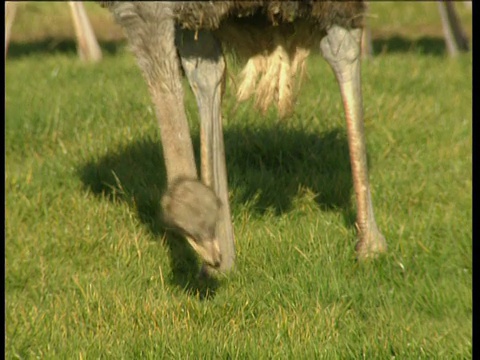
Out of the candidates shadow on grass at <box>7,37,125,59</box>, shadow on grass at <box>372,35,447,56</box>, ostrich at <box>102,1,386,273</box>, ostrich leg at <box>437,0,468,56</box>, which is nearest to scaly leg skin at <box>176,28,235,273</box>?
ostrich at <box>102,1,386,273</box>

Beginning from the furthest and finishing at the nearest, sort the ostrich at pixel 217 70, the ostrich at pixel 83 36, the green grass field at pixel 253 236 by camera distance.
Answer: the ostrich at pixel 83 36
the green grass field at pixel 253 236
the ostrich at pixel 217 70

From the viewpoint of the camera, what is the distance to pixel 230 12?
4.15m

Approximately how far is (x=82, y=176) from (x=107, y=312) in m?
1.83

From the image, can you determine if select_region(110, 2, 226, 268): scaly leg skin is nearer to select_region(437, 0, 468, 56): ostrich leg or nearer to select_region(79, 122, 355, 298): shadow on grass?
select_region(79, 122, 355, 298): shadow on grass

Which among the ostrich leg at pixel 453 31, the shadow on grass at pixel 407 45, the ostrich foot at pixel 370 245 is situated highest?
the ostrich foot at pixel 370 245

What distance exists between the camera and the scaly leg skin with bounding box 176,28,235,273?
4.33 metres

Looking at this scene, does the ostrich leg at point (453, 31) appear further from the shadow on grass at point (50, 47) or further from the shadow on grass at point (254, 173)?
the shadow on grass at point (50, 47)

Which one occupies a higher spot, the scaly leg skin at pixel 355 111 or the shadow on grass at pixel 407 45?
the scaly leg skin at pixel 355 111

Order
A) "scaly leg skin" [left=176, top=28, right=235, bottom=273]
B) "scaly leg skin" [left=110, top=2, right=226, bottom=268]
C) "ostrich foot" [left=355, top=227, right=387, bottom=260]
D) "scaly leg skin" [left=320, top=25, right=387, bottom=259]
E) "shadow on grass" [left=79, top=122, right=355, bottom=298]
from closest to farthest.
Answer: "scaly leg skin" [left=110, top=2, right=226, bottom=268], "scaly leg skin" [left=176, top=28, right=235, bottom=273], "scaly leg skin" [left=320, top=25, right=387, bottom=259], "ostrich foot" [left=355, top=227, right=387, bottom=260], "shadow on grass" [left=79, top=122, right=355, bottom=298]

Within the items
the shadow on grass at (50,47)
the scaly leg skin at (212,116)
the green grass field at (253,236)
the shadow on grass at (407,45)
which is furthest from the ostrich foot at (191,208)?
the shadow on grass at (50,47)

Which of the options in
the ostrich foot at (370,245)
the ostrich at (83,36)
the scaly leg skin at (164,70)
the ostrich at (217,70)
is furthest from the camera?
the ostrich at (83,36)

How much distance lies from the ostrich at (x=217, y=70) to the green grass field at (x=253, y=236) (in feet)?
0.91

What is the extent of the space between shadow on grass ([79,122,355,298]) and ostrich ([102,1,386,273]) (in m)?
0.67

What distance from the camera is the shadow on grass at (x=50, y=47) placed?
13.6 m
